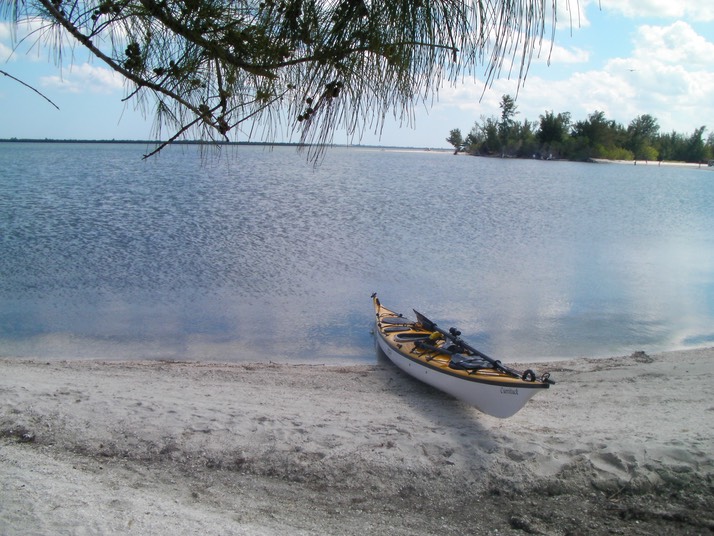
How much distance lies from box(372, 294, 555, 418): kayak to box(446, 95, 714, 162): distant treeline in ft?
284

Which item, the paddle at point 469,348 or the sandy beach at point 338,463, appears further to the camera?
the paddle at point 469,348

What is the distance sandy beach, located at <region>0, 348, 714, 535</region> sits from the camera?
437cm

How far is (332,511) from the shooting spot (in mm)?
4605

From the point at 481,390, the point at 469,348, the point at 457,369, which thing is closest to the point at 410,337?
the point at 469,348

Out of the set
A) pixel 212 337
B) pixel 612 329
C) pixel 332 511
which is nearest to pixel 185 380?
pixel 212 337

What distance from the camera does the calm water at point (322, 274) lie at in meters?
10.6

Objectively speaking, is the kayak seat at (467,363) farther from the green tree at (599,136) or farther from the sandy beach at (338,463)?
the green tree at (599,136)

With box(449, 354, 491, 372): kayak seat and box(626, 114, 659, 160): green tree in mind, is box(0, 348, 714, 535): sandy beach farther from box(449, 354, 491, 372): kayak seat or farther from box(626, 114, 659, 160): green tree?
box(626, 114, 659, 160): green tree

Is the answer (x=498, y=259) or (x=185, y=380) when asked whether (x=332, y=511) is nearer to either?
(x=185, y=380)

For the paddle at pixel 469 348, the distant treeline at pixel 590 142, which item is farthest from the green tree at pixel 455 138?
the distant treeline at pixel 590 142

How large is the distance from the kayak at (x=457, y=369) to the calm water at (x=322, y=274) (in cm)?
92

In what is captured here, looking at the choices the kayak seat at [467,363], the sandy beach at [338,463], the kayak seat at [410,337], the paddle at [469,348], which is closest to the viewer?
the sandy beach at [338,463]

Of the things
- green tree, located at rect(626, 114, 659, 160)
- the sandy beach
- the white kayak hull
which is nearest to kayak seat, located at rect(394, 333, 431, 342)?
the white kayak hull

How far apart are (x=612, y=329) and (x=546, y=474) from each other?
7099 millimetres
